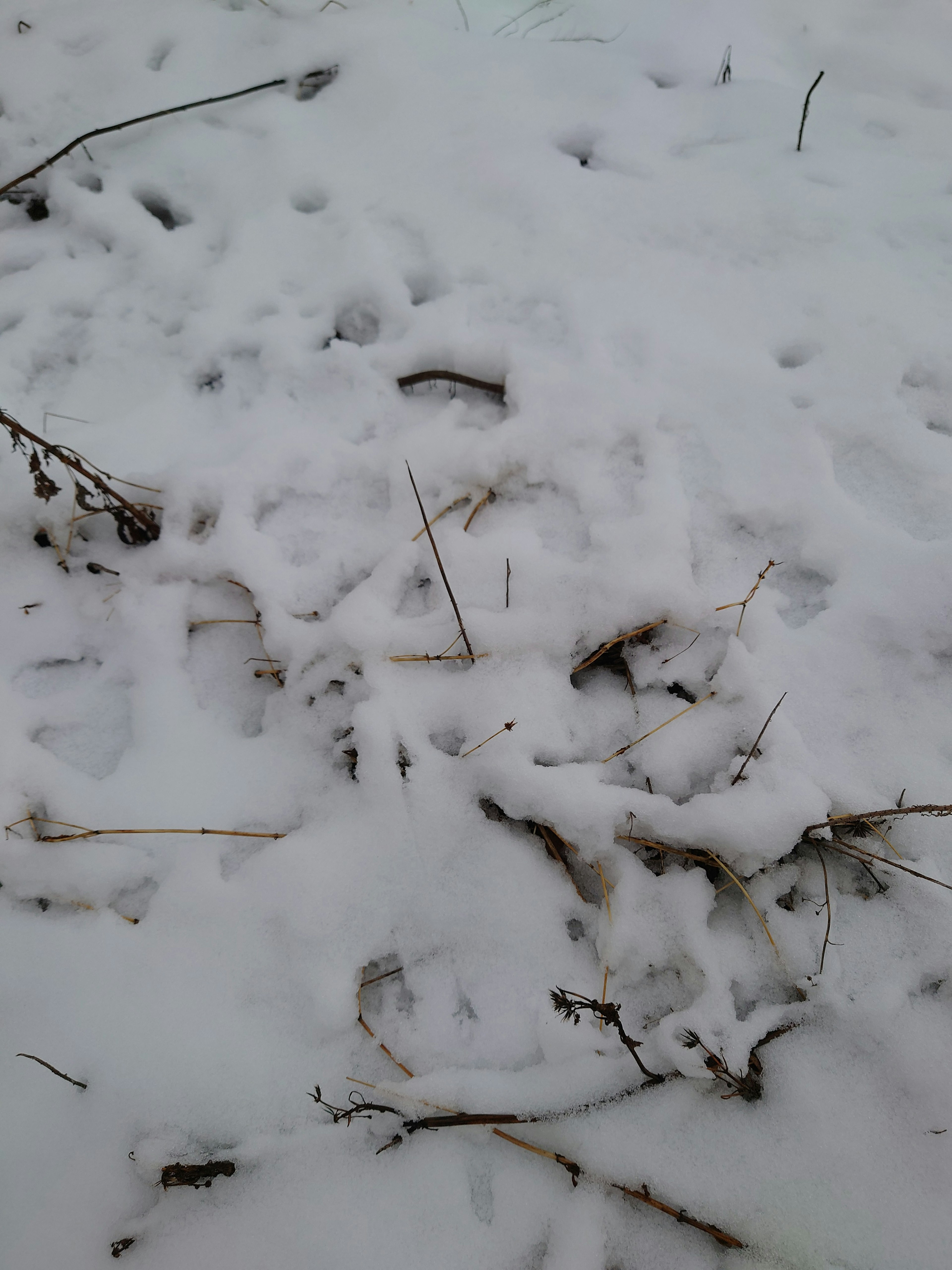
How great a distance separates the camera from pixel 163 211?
7.34 feet

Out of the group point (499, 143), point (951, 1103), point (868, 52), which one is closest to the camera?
point (951, 1103)

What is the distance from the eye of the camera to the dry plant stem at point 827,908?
1236mm

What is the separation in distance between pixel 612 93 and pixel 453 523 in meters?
1.91

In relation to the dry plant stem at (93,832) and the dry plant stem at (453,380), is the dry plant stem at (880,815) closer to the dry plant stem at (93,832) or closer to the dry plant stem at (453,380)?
the dry plant stem at (93,832)

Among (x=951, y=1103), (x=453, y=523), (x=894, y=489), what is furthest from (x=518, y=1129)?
(x=894, y=489)

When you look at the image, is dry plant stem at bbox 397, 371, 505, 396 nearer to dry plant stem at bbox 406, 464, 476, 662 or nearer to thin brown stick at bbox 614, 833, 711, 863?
dry plant stem at bbox 406, 464, 476, 662

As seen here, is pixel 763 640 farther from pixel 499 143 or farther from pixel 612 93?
pixel 612 93

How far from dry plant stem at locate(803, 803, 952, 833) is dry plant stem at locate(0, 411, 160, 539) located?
166 centimetres

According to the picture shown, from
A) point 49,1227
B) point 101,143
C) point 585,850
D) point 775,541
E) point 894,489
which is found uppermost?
point 101,143

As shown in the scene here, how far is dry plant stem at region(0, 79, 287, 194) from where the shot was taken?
2.08 m

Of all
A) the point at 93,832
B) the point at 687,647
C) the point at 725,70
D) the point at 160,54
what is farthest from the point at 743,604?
the point at 160,54

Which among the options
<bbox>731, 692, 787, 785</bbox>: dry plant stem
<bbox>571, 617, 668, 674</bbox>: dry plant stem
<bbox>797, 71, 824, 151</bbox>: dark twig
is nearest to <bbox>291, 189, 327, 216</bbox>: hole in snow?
<bbox>797, 71, 824, 151</bbox>: dark twig

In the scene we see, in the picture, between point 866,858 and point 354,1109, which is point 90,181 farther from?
point 866,858

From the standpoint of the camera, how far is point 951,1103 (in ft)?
3.64
